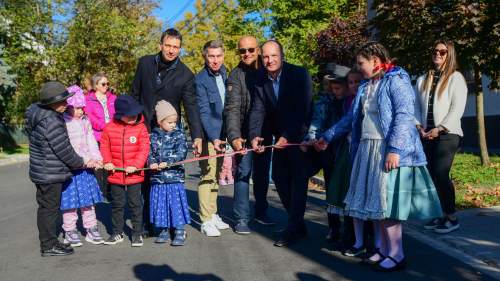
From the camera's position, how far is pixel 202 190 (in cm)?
644

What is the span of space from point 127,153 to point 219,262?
1.59 m

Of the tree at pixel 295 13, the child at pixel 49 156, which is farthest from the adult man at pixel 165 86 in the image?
the tree at pixel 295 13

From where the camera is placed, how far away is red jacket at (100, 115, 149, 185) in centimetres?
577

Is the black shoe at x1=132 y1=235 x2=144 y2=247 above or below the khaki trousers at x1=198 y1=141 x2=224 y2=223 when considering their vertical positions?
below

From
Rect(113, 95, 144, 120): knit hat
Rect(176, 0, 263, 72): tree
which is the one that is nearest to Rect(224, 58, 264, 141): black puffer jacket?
Rect(113, 95, 144, 120): knit hat

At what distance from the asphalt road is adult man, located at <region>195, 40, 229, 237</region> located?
36 centimetres

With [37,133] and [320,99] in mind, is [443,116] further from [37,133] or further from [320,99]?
[37,133]

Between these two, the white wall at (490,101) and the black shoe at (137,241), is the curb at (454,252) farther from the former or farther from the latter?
the white wall at (490,101)

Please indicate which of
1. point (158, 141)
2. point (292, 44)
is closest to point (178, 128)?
point (158, 141)

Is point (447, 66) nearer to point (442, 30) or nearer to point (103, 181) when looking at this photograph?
point (442, 30)

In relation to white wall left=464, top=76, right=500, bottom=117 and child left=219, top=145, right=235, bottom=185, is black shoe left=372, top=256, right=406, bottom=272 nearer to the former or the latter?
child left=219, top=145, right=235, bottom=185

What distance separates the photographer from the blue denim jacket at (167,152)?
5.86 meters

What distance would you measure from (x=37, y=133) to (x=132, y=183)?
3.56 ft

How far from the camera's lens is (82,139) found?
6098mm
